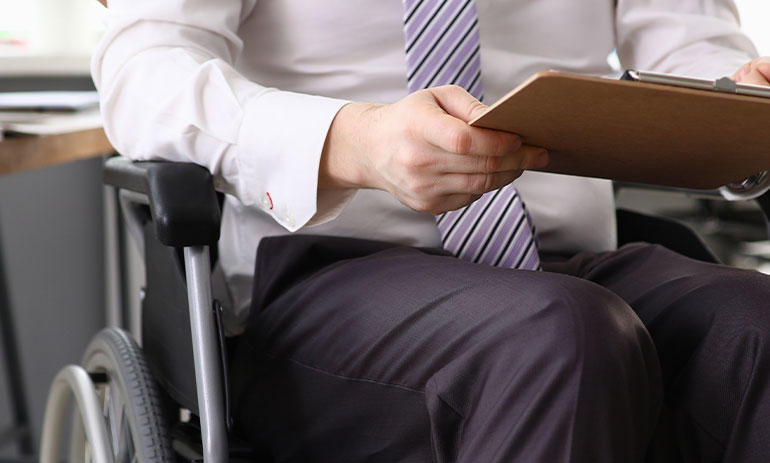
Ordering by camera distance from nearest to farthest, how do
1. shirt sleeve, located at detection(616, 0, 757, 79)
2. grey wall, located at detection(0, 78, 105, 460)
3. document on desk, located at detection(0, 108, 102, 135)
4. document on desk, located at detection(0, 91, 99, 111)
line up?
shirt sleeve, located at detection(616, 0, 757, 79) → document on desk, located at detection(0, 108, 102, 135) → document on desk, located at detection(0, 91, 99, 111) → grey wall, located at detection(0, 78, 105, 460)

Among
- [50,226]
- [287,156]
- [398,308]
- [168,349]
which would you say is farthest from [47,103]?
[398,308]

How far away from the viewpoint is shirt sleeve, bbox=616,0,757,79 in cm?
108

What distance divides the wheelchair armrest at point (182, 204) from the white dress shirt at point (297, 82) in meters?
0.08

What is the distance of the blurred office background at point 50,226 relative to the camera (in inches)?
84.4

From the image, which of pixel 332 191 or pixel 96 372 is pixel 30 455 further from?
pixel 332 191

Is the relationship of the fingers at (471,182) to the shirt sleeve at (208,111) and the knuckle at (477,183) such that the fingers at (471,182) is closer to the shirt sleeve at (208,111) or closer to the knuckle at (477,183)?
the knuckle at (477,183)

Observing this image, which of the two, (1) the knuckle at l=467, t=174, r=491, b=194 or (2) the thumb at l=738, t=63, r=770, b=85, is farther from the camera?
(2) the thumb at l=738, t=63, r=770, b=85

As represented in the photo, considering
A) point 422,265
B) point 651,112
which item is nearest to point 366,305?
point 422,265

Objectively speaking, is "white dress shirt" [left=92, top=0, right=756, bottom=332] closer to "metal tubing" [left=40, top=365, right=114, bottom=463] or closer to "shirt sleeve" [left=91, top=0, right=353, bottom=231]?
"shirt sleeve" [left=91, top=0, right=353, bottom=231]

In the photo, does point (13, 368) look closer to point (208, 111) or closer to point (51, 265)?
point (51, 265)

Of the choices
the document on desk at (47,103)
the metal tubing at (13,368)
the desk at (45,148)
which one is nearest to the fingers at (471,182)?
the desk at (45,148)

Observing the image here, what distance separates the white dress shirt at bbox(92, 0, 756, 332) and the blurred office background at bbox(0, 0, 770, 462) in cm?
139

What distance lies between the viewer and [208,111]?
786mm

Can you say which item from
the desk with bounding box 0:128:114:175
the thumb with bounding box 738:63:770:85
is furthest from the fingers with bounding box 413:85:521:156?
the desk with bounding box 0:128:114:175
